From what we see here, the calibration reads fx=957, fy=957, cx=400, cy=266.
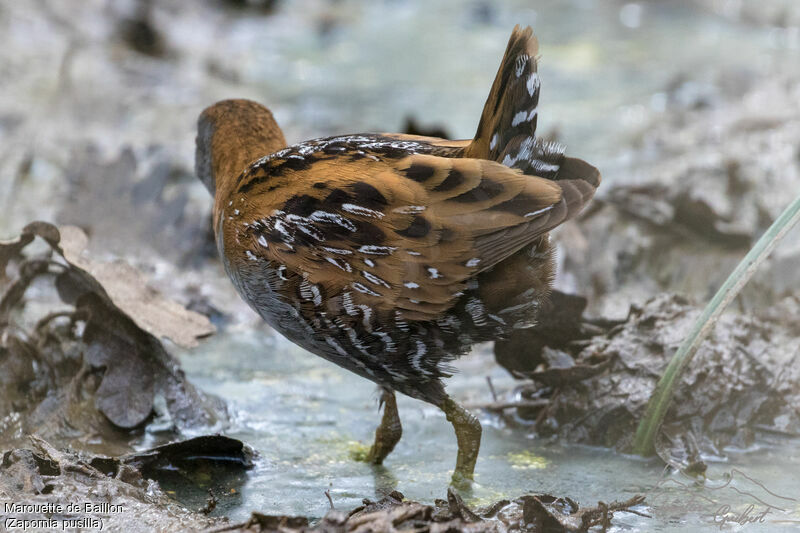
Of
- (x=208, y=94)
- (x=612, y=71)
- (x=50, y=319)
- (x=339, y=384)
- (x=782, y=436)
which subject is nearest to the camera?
(x=782, y=436)

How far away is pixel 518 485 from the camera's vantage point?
143 inches

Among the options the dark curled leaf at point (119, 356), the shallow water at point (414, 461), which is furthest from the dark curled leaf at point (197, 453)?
the dark curled leaf at point (119, 356)

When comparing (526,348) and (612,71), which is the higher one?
(612,71)

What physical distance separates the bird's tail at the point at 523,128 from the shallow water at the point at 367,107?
1.17 meters

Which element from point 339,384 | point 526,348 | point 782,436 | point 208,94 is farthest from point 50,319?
point 208,94

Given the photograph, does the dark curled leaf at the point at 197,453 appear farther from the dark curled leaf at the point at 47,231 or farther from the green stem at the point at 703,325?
the green stem at the point at 703,325

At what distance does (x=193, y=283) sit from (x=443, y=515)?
3.16m

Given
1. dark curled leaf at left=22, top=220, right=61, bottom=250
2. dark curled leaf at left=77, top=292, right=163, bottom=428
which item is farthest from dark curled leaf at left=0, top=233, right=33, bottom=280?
dark curled leaf at left=77, top=292, right=163, bottom=428

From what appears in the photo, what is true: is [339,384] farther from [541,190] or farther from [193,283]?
[541,190]

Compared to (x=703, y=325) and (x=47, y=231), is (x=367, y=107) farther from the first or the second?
(x=703, y=325)

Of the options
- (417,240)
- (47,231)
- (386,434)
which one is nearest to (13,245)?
(47,231)

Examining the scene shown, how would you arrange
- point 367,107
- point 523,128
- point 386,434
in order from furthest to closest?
point 367,107, point 386,434, point 523,128

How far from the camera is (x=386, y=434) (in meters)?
3.94

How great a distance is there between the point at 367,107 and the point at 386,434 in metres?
5.59
